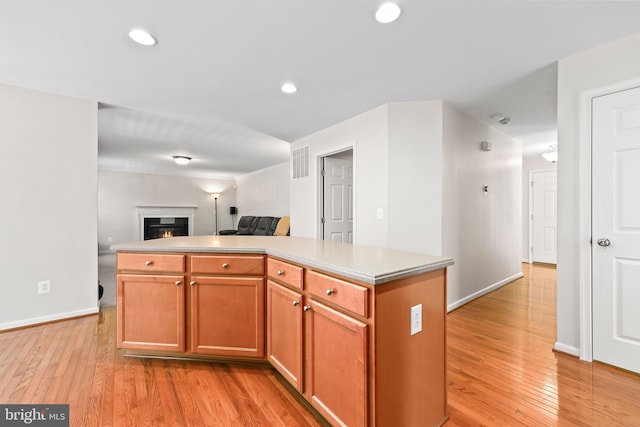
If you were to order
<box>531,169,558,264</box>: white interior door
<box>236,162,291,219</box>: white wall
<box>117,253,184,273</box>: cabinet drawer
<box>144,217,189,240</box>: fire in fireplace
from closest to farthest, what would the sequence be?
<box>117,253,184,273</box>: cabinet drawer
<box>531,169,558,264</box>: white interior door
<box>236,162,291,219</box>: white wall
<box>144,217,189,240</box>: fire in fireplace

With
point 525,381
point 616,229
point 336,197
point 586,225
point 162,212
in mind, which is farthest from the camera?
point 162,212

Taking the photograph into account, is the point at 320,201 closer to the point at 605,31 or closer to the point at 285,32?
the point at 285,32

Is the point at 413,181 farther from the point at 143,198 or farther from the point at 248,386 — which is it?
the point at 143,198

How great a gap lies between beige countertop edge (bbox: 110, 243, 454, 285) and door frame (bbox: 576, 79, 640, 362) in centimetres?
149

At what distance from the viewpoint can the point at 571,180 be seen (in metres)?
2.33

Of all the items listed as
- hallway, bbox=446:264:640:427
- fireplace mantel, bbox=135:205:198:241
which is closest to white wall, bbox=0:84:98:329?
hallway, bbox=446:264:640:427

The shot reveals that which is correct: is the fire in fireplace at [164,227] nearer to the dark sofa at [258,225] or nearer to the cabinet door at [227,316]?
the dark sofa at [258,225]

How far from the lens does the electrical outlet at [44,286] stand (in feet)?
9.80

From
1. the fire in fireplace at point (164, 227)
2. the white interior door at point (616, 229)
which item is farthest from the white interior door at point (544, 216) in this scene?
A: the fire in fireplace at point (164, 227)

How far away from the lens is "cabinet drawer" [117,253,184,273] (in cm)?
211

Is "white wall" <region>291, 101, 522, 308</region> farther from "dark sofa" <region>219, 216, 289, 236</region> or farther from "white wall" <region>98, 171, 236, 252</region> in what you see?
"white wall" <region>98, 171, 236, 252</region>

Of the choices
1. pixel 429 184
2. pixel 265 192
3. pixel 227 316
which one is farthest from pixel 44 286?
pixel 265 192

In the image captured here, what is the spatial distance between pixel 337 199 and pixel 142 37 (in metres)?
3.09

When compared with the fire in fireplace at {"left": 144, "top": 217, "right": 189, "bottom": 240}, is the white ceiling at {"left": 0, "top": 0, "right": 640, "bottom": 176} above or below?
above
